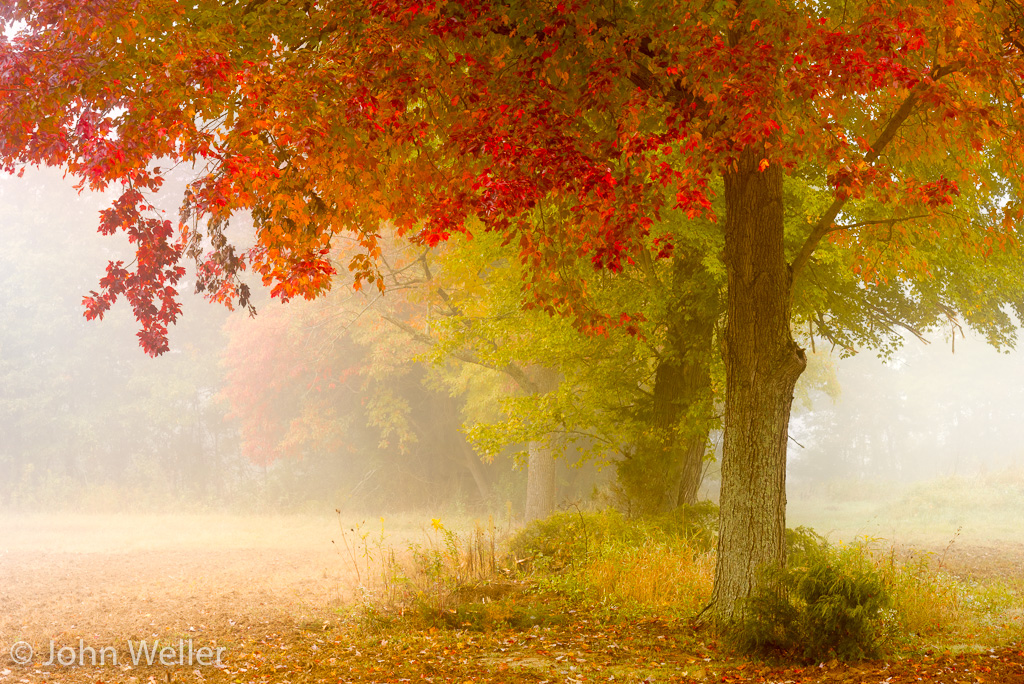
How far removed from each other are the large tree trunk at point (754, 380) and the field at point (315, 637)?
976 mm

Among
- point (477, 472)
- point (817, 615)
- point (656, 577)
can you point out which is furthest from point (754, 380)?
point (477, 472)

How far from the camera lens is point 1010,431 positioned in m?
49.9

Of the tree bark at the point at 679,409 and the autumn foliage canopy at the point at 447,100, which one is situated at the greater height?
the autumn foliage canopy at the point at 447,100

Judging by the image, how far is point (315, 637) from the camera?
8.63 m

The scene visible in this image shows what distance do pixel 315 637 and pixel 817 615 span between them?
16.9 ft

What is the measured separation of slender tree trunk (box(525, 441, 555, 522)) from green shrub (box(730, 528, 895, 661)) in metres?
11.2

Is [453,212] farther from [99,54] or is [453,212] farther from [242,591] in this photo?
[242,591]

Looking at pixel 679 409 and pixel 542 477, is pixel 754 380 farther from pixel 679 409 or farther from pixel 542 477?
pixel 542 477

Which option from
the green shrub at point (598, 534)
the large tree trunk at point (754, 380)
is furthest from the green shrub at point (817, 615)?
the green shrub at point (598, 534)

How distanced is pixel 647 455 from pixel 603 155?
6.75m

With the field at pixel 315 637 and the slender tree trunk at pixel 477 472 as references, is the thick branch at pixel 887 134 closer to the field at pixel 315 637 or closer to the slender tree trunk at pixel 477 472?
the field at pixel 315 637

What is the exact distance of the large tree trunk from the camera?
309 inches

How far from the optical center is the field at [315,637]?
656cm

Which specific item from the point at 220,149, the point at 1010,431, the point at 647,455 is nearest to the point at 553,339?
the point at 647,455
